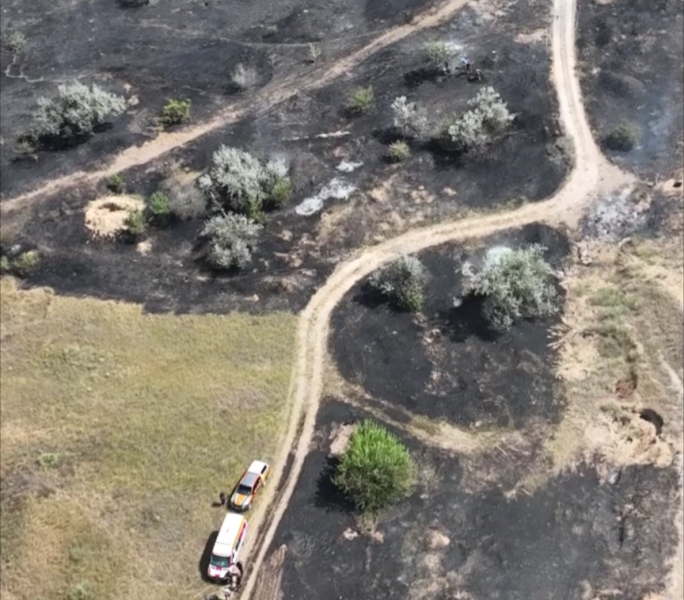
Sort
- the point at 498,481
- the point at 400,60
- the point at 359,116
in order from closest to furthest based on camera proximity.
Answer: the point at 498,481 → the point at 359,116 → the point at 400,60

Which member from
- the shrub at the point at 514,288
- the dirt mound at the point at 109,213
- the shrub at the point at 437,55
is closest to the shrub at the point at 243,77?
the dirt mound at the point at 109,213

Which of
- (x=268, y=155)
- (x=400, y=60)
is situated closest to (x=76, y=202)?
(x=268, y=155)

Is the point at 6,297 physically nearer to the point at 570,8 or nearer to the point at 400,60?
the point at 400,60

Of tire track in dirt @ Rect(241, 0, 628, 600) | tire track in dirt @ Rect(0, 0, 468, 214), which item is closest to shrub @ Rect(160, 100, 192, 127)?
tire track in dirt @ Rect(0, 0, 468, 214)

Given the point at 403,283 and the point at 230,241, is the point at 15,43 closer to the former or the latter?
the point at 230,241

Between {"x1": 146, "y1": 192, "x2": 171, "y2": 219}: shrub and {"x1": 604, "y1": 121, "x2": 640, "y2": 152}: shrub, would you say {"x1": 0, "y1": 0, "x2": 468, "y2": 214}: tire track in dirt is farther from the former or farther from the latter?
{"x1": 604, "y1": 121, "x2": 640, "y2": 152}: shrub

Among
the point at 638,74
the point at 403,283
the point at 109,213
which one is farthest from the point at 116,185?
the point at 638,74
